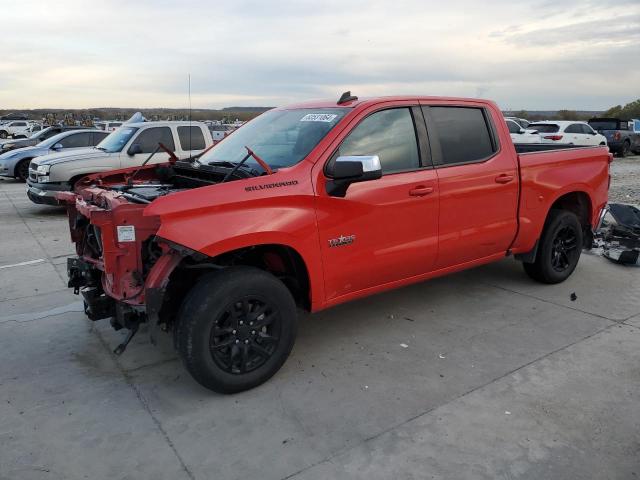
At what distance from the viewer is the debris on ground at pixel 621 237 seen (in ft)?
21.8

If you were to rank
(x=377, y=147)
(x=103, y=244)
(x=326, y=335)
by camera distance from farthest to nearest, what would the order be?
(x=326, y=335)
(x=377, y=147)
(x=103, y=244)

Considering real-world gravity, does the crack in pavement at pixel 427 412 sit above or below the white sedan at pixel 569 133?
below

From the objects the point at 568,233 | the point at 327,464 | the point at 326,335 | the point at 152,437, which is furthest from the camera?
the point at 568,233

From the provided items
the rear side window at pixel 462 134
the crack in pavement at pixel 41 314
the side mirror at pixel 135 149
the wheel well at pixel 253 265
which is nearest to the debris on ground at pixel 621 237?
the rear side window at pixel 462 134

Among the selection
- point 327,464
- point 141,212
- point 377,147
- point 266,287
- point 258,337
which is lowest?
point 327,464

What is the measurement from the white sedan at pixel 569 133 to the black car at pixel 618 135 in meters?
3.35

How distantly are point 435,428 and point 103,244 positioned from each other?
2.30 meters

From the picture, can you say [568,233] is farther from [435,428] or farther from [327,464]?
[327,464]

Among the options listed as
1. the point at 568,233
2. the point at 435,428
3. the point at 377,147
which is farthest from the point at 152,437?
the point at 568,233

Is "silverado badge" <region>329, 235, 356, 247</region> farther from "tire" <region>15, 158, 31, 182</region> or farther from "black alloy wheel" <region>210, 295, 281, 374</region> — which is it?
"tire" <region>15, 158, 31, 182</region>

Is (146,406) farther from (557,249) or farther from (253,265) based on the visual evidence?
(557,249)

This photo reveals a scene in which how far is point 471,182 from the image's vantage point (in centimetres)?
468

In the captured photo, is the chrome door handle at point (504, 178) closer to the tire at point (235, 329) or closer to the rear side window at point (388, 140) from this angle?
the rear side window at point (388, 140)

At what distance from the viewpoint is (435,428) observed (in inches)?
127
